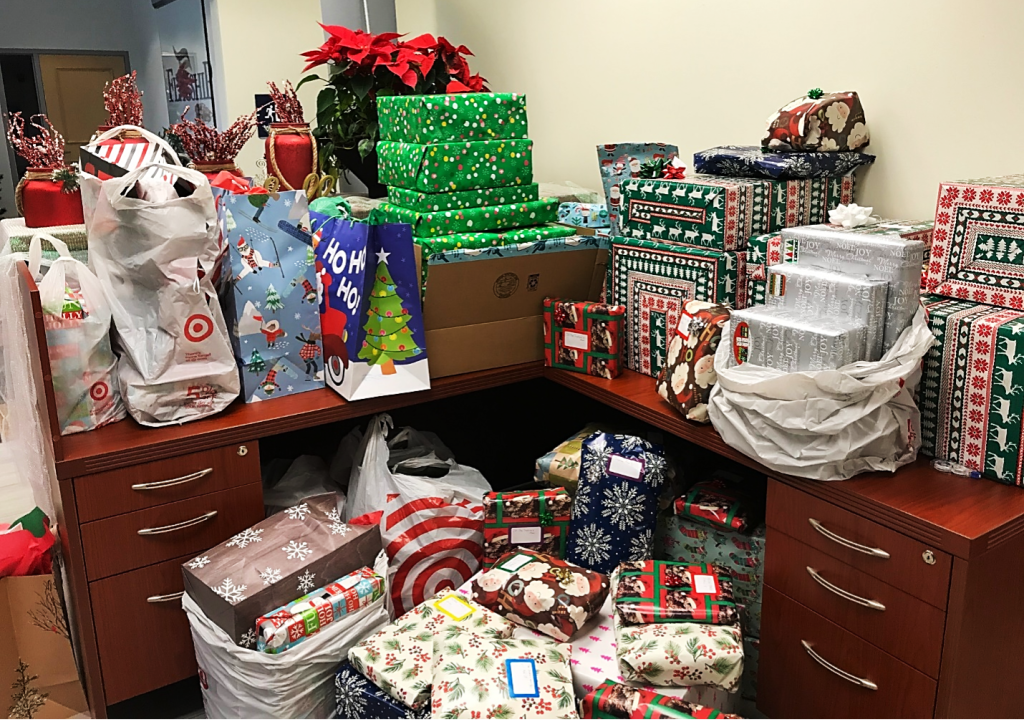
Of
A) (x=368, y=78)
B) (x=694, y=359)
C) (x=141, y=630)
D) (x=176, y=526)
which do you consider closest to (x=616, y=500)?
(x=694, y=359)

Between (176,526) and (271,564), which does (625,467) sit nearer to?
(271,564)

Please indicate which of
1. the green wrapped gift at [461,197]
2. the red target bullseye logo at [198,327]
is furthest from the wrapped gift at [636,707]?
the green wrapped gift at [461,197]

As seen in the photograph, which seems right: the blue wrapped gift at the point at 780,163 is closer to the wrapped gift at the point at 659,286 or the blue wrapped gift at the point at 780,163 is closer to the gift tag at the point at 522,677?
the wrapped gift at the point at 659,286

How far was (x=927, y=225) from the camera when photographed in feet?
6.22

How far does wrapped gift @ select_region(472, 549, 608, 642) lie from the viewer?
1.76 m

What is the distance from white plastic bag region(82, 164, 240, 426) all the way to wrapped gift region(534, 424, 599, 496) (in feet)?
2.77

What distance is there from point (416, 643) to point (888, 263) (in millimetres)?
1215

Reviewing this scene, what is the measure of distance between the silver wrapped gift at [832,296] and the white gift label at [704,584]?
1.88 ft

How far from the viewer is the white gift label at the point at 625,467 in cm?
190

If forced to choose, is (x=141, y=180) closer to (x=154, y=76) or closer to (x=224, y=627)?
(x=224, y=627)

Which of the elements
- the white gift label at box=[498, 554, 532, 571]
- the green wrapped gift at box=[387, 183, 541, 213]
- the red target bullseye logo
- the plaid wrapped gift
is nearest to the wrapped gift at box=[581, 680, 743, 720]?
the plaid wrapped gift

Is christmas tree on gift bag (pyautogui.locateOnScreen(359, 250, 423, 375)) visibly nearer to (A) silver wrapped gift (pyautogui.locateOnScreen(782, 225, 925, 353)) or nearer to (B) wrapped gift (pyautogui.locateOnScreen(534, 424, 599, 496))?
(B) wrapped gift (pyautogui.locateOnScreen(534, 424, 599, 496))

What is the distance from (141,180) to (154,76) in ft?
10.0

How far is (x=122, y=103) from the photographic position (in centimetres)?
233
